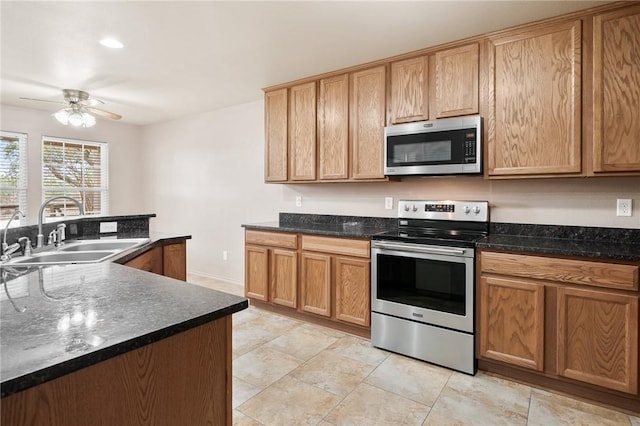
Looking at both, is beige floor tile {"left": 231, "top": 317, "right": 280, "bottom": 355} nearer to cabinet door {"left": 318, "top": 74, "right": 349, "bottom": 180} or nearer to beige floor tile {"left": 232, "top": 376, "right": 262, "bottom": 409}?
beige floor tile {"left": 232, "top": 376, "right": 262, "bottom": 409}

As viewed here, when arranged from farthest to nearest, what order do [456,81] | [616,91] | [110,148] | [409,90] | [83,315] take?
[110,148] → [409,90] → [456,81] → [616,91] → [83,315]

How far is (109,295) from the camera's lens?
3.91ft

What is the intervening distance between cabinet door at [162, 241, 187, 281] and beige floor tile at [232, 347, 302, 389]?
799mm

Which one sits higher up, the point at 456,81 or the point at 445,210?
the point at 456,81

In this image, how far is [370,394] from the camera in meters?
2.18

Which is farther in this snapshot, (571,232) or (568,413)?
(571,232)

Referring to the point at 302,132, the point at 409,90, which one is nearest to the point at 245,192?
the point at 302,132

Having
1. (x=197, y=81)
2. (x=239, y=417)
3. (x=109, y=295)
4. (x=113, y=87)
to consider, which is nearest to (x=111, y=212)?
(x=113, y=87)

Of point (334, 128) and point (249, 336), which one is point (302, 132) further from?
point (249, 336)

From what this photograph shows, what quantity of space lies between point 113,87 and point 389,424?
408 centimetres

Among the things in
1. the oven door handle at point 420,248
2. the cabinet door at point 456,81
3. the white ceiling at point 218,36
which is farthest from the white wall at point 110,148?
the cabinet door at point 456,81

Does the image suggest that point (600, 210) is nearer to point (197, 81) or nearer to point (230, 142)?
point (197, 81)

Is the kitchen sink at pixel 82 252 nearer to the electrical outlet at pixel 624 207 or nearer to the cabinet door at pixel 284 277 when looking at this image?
the cabinet door at pixel 284 277

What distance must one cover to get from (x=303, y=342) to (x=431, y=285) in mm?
1146
